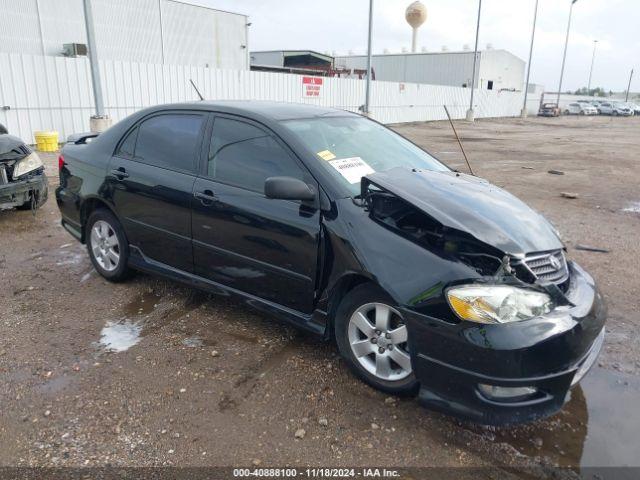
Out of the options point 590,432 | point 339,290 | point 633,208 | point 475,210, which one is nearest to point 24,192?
point 339,290

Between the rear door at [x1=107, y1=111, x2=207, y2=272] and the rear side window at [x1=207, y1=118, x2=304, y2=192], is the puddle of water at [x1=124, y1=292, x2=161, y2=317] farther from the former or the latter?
the rear side window at [x1=207, y1=118, x2=304, y2=192]

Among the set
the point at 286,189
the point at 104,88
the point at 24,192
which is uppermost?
the point at 104,88

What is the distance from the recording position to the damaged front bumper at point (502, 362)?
2367 mm

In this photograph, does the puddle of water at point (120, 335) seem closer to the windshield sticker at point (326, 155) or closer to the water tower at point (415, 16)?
the windshield sticker at point (326, 155)

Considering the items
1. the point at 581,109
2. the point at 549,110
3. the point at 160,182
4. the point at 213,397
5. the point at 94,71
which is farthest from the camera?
the point at 581,109

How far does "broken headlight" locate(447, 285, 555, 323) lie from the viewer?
95.1 inches

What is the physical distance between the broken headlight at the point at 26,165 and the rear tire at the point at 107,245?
231 cm

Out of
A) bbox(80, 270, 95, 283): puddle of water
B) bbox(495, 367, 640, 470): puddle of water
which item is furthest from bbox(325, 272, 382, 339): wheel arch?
bbox(80, 270, 95, 283): puddle of water

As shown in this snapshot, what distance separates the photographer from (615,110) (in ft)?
193

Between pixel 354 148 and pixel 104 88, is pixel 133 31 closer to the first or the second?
pixel 104 88

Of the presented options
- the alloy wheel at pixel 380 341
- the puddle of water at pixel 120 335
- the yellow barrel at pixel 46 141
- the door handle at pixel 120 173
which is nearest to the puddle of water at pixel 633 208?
the alloy wheel at pixel 380 341

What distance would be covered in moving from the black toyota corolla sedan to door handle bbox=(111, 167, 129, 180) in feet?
0.05

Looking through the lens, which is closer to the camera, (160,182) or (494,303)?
(494,303)

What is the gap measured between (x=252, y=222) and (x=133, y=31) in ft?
79.8
